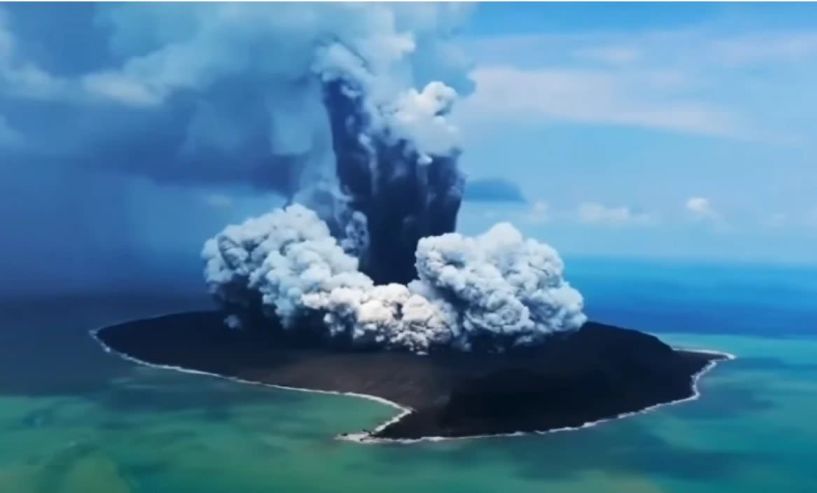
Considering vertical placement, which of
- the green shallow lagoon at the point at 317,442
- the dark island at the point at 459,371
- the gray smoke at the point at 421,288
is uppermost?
the gray smoke at the point at 421,288

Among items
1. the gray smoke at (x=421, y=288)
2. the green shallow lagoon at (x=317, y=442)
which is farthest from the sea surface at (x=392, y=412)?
the gray smoke at (x=421, y=288)

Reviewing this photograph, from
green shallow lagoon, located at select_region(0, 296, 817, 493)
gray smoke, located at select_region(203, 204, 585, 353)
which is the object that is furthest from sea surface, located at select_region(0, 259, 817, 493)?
gray smoke, located at select_region(203, 204, 585, 353)

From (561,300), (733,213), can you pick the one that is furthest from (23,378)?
(733,213)

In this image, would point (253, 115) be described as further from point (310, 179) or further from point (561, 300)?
point (561, 300)

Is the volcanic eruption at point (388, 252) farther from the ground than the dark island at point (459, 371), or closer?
farther from the ground

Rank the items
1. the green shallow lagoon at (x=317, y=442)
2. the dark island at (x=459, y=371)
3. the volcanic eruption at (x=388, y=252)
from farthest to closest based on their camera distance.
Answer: the volcanic eruption at (x=388, y=252) → the dark island at (x=459, y=371) → the green shallow lagoon at (x=317, y=442)

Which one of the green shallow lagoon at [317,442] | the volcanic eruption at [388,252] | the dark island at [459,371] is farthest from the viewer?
the volcanic eruption at [388,252]

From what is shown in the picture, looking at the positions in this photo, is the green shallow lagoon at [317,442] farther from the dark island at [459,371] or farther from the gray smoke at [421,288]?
the gray smoke at [421,288]
